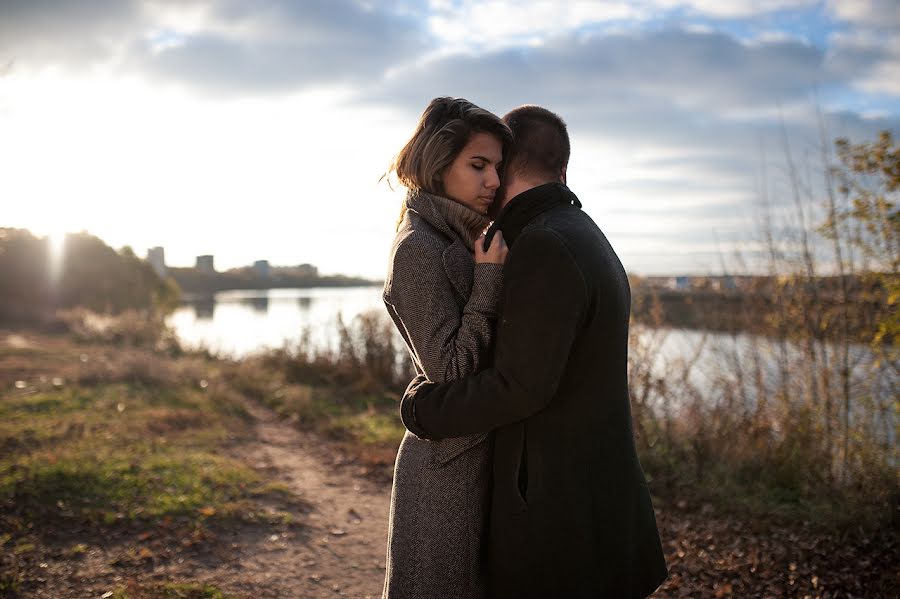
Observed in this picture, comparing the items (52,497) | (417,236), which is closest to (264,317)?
(52,497)

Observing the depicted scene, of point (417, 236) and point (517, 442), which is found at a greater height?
point (417, 236)

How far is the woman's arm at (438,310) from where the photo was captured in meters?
1.96

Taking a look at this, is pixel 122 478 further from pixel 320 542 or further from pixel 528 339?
pixel 528 339

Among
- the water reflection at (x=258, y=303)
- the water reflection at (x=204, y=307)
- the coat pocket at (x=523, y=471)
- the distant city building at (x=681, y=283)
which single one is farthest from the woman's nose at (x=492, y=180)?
the water reflection at (x=204, y=307)

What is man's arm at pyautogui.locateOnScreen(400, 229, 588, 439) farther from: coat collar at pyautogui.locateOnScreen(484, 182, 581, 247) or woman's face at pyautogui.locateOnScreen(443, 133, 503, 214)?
woman's face at pyautogui.locateOnScreen(443, 133, 503, 214)

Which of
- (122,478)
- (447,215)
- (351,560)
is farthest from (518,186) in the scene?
(122,478)

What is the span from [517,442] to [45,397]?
30.1 feet

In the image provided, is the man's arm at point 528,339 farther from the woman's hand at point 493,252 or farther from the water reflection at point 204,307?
the water reflection at point 204,307

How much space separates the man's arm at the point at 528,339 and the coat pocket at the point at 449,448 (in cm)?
20

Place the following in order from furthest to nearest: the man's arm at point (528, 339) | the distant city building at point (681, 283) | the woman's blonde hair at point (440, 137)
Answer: the distant city building at point (681, 283) → the woman's blonde hair at point (440, 137) → the man's arm at point (528, 339)

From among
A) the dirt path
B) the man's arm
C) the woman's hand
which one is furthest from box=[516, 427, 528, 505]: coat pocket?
the dirt path

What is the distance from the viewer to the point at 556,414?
1.91 m

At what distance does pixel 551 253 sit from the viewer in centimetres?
182

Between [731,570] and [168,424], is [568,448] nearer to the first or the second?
[731,570]
